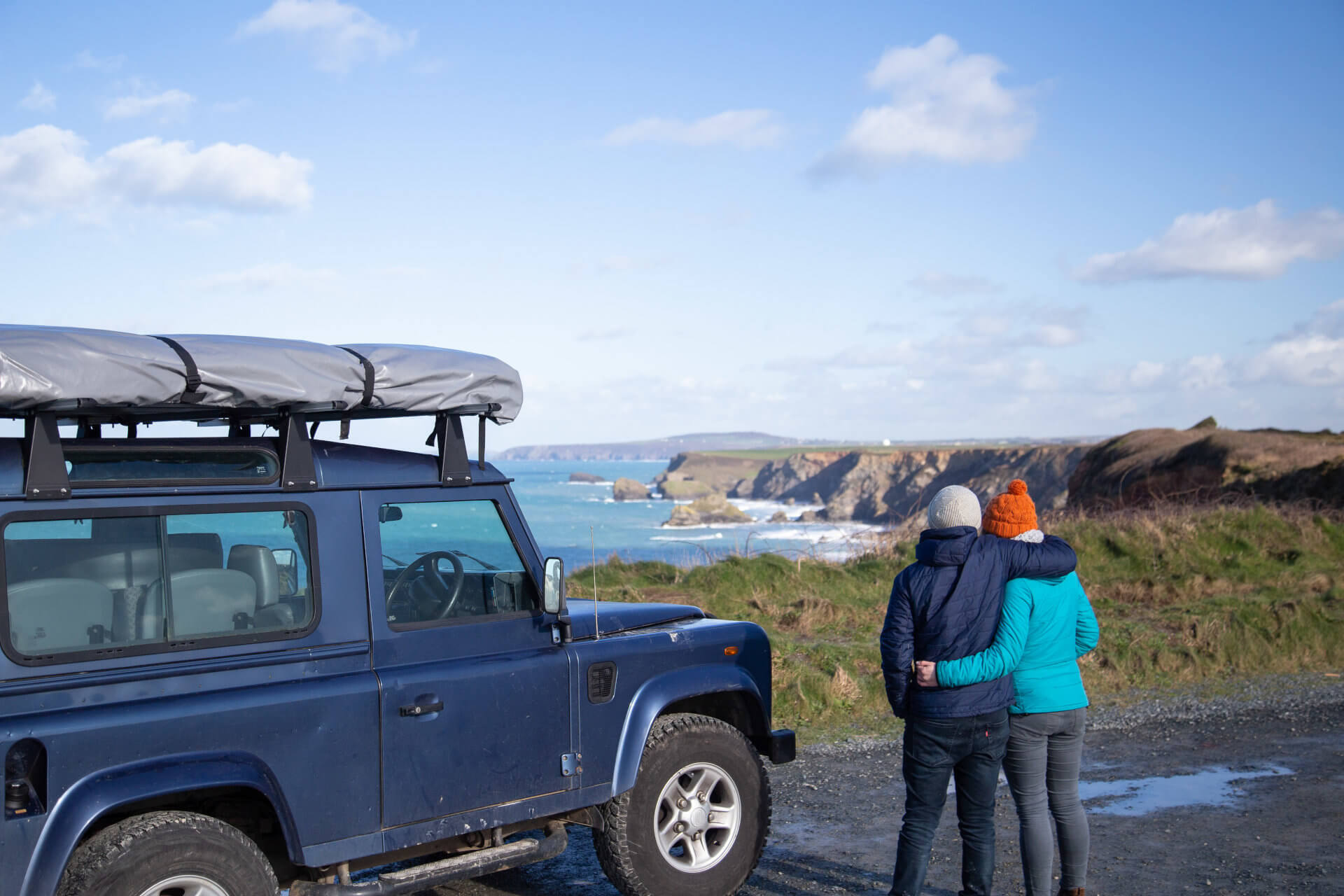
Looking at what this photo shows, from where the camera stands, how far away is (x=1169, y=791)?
698 cm

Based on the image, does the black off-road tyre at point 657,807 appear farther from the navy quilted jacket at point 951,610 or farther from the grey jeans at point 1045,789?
the grey jeans at point 1045,789

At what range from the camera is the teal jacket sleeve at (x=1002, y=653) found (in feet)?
14.6

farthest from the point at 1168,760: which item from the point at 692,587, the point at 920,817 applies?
the point at 692,587

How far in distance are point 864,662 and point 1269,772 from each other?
139 inches

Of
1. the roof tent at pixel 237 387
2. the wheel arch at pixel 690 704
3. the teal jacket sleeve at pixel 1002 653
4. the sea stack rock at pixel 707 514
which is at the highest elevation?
the roof tent at pixel 237 387

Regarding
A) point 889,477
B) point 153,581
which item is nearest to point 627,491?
point 889,477

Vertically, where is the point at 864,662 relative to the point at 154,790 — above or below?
below

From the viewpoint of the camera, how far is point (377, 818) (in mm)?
4133

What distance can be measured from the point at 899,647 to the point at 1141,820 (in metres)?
2.85

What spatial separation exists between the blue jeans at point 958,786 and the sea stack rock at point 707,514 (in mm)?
85517

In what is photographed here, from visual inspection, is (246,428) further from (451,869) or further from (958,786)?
(958,786)

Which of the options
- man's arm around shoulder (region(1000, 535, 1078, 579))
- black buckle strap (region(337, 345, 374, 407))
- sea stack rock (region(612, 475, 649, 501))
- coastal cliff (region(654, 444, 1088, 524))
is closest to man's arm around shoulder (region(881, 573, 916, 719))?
man's arm around shoulder (region(1000, 535, 1078, 579))

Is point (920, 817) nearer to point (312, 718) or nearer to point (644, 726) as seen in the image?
point (644, 726)

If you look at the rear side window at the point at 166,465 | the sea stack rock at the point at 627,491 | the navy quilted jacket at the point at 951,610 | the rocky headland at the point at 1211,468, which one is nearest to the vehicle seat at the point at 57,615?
the rear side window at the point at 166,465
